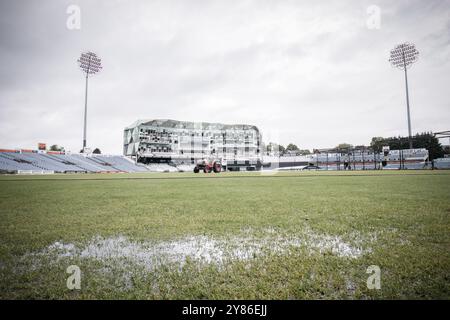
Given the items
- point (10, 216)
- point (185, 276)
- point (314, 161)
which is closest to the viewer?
point (185, 276)

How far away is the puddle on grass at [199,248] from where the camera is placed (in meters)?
2.80

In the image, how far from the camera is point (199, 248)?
10.4 ft

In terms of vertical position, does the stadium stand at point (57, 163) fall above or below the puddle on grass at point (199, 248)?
above

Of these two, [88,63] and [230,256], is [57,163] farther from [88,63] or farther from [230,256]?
[230,256]

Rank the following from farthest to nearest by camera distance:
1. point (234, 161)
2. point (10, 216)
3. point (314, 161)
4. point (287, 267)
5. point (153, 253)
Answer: point (234, 161)
point (314, 161)
point (10, 216)
point (153, 253)
point (287, 267)

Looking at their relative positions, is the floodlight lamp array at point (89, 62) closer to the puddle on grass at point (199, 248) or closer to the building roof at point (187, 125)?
the building roof at point (187, 125)

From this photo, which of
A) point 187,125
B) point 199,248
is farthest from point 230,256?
point 187,125

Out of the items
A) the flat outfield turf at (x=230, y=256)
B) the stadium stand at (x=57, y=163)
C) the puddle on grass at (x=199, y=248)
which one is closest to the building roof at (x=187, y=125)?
the stadium stand at (x=57, y=163)

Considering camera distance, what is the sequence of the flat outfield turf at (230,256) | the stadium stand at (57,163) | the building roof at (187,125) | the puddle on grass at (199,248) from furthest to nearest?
1. the building roof at (187,125)
2. the stadium stand at (57,163)
3. the puddle on grass at (199,248)
4. the flat outfield turf at (230,256)

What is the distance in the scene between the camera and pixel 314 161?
7244cm

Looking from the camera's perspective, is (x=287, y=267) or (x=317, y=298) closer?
(x=317, y=298)
